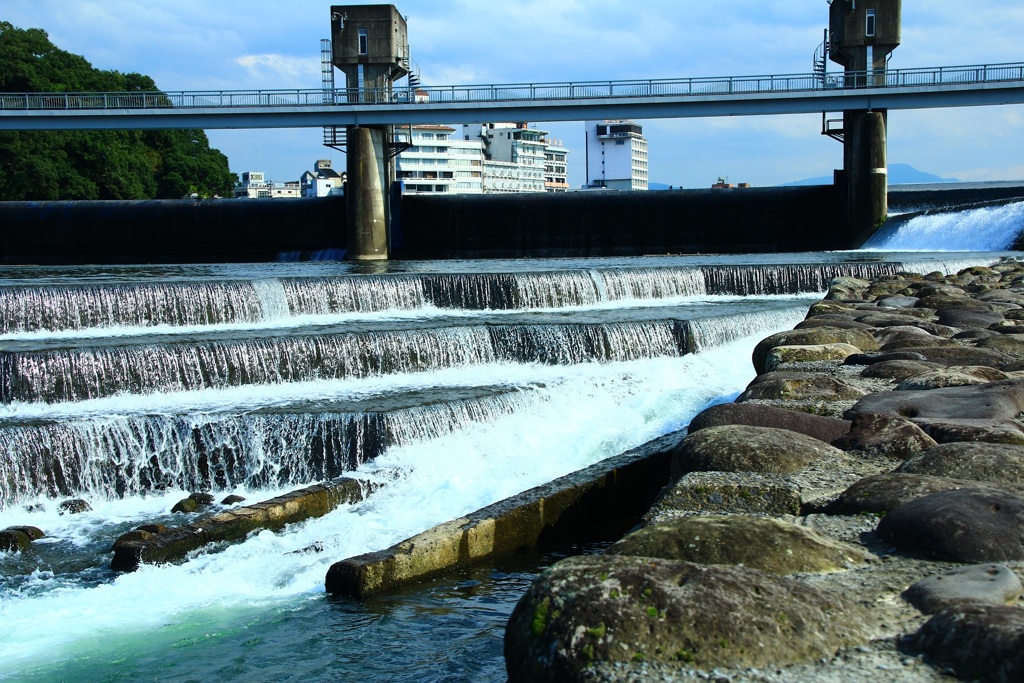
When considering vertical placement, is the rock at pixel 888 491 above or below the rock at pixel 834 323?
below

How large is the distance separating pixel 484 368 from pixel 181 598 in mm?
8514

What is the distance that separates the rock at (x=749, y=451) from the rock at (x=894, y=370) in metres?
2.91

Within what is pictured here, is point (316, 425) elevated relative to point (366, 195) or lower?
lower

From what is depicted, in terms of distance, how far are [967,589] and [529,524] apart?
4.49m

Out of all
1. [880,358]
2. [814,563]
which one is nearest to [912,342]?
[880,358]

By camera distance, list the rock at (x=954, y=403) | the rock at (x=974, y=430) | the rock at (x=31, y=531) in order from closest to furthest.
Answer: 1. the rock at (x=974, y=430)
2. the rock at (x=954, y=403)
3. the rock at (x=31, y=531)

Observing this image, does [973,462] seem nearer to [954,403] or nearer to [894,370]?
[954,403]

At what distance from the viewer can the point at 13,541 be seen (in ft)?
29.3

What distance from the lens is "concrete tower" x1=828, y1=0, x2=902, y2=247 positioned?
35125mm

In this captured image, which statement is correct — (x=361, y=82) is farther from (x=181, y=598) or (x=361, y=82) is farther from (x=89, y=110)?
(x=181, y=598)

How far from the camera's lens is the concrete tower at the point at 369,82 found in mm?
Result: 35594

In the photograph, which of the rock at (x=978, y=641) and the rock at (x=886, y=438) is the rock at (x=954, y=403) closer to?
the rock at (x=886, y=438)

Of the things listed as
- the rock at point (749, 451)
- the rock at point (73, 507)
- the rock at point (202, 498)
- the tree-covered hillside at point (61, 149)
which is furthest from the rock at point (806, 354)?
the tree-covered hillside at point (61, 149)

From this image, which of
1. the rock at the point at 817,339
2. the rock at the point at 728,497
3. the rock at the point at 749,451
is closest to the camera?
the rock at the point at 728,497
